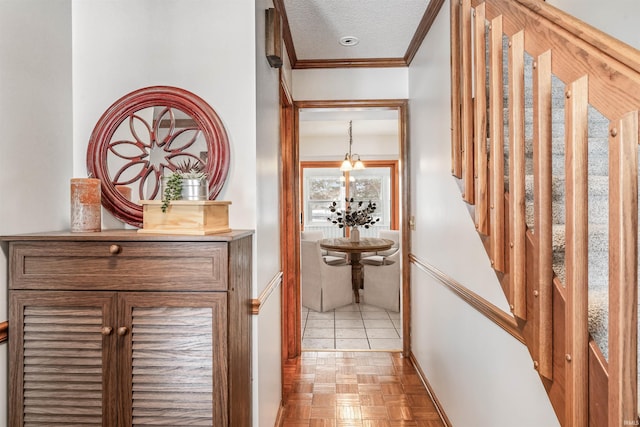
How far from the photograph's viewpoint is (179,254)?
1327 millimetres

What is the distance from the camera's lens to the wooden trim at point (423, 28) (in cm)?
238

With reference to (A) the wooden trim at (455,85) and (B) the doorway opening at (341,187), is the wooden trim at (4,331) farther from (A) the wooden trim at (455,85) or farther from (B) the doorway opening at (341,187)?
(B) the doorway opening at (341,187)

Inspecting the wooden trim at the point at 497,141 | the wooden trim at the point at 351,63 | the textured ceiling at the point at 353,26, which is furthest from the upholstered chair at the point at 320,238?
the wooden trim at the point at 497,141

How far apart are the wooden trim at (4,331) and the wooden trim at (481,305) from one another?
5.55 ft

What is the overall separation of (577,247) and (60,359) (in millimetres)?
1574

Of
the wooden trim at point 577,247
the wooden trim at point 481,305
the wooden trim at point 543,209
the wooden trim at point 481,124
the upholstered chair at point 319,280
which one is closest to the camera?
the wooden trim at point 577,247

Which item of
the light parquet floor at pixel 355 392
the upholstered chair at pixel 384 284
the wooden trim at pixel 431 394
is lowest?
the light parquet floor at pixel 355 392

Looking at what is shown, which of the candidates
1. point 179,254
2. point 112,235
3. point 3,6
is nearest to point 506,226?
point 179,254

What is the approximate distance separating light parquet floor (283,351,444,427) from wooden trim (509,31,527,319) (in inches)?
65.2

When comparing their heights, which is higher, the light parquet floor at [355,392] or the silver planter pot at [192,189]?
the silver planter pot at [192,189]

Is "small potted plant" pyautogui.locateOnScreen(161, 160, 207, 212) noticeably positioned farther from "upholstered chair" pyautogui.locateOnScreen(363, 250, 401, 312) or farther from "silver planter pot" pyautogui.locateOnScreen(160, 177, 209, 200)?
"upholstered chair" pyautogui.locateOnScreen(363, 250, 401, 312)

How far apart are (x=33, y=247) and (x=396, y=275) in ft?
12.7

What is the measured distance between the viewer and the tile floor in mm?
3605

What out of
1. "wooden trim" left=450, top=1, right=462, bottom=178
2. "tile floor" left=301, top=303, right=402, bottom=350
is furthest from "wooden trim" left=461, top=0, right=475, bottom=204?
"tile floor" left=301, top=303, right=402, bottom=350
